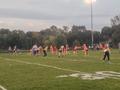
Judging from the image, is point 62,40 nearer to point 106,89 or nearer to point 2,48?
point 2,48

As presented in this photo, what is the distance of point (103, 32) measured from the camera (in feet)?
546

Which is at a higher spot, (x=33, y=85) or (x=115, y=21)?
(x=115, y=21)

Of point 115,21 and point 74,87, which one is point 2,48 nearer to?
point 115,21

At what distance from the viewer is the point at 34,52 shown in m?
69.4

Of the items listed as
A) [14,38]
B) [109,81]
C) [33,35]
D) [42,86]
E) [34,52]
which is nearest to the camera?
[42,86]

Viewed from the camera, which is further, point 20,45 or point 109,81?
point 20,45

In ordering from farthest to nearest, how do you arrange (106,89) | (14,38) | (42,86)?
(14,38), (42,86), (106,89)

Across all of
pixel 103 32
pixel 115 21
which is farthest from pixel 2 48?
pixel 115 21

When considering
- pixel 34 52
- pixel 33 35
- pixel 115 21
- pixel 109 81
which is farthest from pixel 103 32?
pixel 109 81

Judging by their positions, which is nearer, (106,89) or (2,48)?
(106,89)

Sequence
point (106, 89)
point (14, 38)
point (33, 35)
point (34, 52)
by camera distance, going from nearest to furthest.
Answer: point (106, 89) → point (34, 52) → point (14, 38) → point (33, 35)

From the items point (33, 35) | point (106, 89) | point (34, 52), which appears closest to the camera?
point (106, 89)

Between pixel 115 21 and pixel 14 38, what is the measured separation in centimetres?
5509

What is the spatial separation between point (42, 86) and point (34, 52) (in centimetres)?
5151
